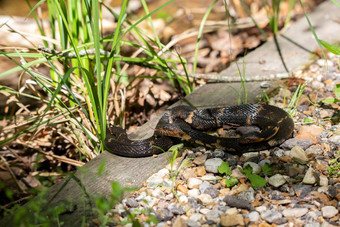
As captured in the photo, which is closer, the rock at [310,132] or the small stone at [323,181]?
the small stone at [323,181]

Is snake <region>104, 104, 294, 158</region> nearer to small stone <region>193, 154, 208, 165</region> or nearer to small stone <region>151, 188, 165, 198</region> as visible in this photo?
small stone <region>193, 154, 208, 165</region>

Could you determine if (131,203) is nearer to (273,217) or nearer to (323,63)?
(273,217)

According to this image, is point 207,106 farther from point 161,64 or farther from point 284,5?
point 284,5

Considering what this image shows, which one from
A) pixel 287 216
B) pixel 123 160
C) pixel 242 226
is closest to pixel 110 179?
pixel 123 160

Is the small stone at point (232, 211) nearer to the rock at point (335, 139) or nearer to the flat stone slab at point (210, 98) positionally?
the flat stone slab at point (210, 98)

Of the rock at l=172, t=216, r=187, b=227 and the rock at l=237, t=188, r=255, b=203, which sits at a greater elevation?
the rock at l=172, t=216, r=187, b=227

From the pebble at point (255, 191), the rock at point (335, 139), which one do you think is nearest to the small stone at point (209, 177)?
the pebble at point (255, 191)

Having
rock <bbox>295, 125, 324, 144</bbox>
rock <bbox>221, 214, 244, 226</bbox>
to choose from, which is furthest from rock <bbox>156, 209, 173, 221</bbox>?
rock <bbox>295, 125, 324, 144</bbox>
